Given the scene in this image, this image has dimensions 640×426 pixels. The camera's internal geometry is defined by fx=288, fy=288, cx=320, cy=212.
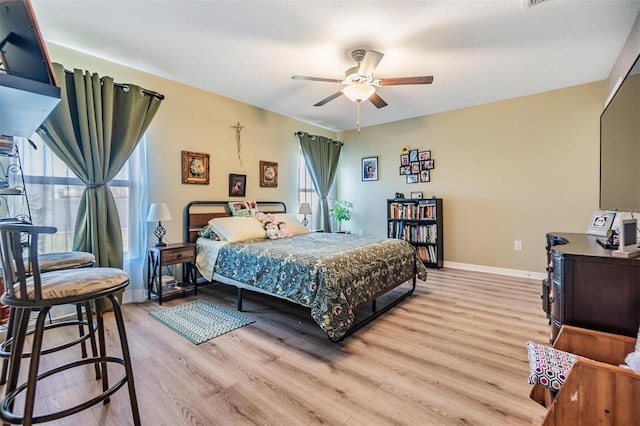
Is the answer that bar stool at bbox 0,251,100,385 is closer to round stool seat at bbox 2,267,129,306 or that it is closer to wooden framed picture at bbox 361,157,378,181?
round stool seat at bbox 2,267,129,306

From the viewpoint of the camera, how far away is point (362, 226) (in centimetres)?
589

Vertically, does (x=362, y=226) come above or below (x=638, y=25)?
below

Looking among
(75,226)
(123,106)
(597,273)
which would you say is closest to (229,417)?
(597,273)

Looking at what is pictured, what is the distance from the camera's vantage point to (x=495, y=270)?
438 centimetres

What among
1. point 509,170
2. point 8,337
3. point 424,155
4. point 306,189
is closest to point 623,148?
point 509,170

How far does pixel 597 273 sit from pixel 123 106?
163 inches

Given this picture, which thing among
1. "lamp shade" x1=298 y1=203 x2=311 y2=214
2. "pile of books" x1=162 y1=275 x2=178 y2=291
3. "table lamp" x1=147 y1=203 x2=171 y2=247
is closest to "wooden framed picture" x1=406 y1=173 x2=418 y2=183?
"lamp shade" x1=298 y1=203 x2=311 y2=214

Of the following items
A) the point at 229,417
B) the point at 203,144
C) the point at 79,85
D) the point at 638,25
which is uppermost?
the point at 638,25

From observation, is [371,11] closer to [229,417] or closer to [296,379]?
[296,379]

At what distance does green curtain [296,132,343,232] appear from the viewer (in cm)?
530

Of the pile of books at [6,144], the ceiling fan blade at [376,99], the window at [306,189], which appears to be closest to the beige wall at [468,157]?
the window at [306,189]

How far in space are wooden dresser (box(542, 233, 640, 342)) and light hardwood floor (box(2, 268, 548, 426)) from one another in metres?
0.54

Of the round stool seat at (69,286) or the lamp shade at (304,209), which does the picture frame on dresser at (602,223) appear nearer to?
the lamp shade at (304,209)

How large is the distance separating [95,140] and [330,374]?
118 inches
